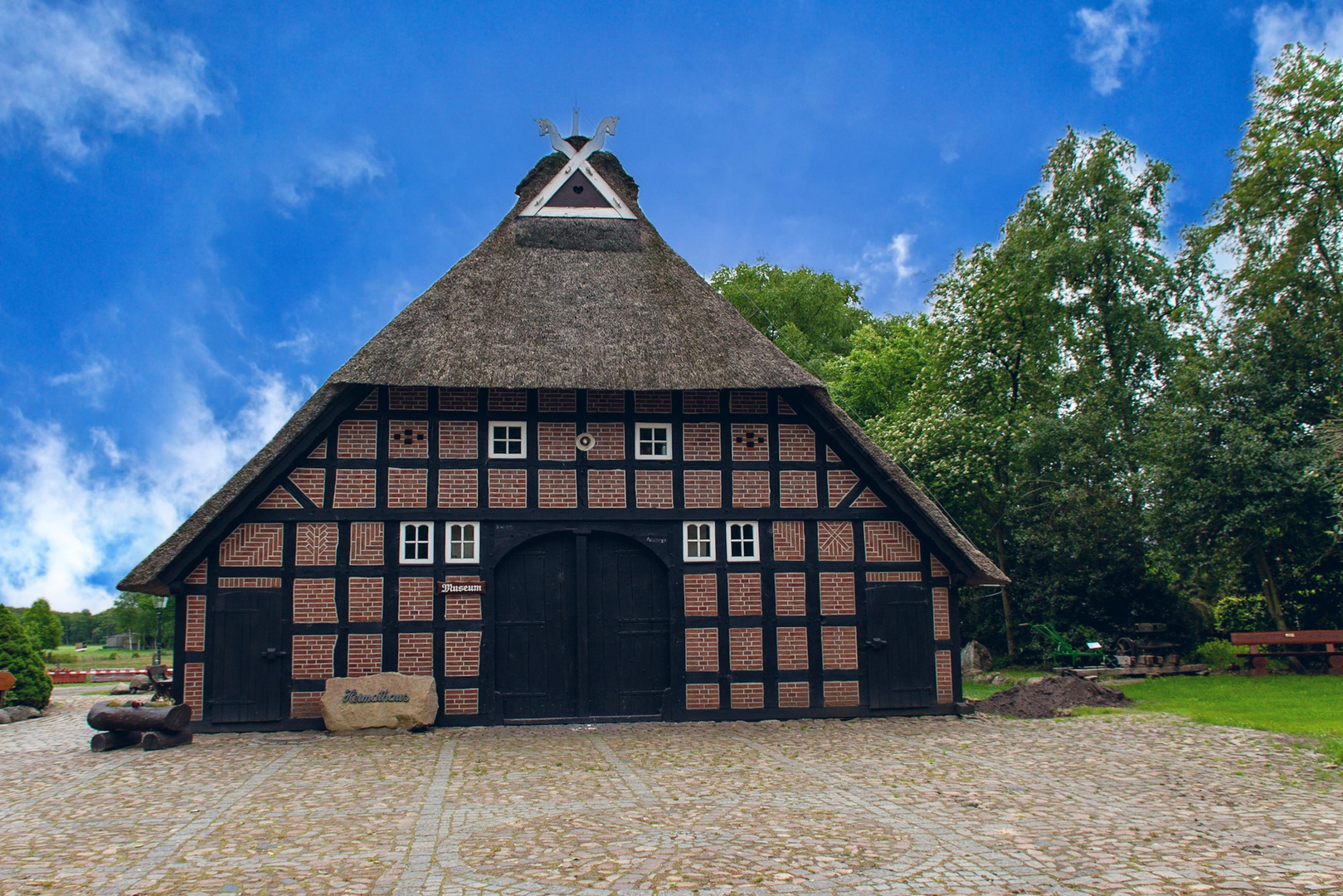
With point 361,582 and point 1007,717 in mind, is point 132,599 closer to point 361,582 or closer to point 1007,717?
point 361,582

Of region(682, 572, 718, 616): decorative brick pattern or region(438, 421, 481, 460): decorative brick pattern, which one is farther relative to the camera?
region(682, 572, 718, 616): decorative brick pattern

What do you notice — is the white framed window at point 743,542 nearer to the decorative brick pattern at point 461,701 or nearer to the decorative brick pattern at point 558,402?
the decorative brick pattern at point 558,402

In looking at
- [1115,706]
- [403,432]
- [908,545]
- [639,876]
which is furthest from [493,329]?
[1115,706]

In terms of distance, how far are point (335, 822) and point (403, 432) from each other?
6.74 m

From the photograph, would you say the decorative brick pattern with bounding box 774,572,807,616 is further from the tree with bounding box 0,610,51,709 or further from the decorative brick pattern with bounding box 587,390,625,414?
the tree with bounding box 0,610,51,709

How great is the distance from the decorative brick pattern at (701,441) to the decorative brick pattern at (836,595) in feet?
7.83

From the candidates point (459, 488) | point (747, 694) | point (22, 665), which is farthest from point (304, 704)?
point (22, 665)

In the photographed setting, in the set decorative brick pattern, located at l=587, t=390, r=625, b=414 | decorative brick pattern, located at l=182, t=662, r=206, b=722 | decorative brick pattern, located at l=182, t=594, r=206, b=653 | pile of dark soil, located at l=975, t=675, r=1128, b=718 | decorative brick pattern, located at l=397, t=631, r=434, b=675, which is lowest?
pile of dark soil, located at l=975, t=675, r=1128, b=718

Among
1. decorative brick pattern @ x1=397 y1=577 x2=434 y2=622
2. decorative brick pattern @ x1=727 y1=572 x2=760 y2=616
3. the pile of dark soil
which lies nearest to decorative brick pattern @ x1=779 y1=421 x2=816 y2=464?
decorative brick pattern @ x1=727 y1=572 x2=760 y2=616

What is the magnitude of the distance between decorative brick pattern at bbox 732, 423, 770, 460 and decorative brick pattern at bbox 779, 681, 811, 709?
3265mm

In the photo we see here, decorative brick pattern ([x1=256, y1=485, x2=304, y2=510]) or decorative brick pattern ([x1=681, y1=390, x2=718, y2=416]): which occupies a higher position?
decorative brick pattern ([x1=681, y1=390, x2=718, y2=416])

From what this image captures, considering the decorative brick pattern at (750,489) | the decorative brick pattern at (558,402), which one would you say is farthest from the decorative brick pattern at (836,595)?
the decorative brick pattern at (558,402)

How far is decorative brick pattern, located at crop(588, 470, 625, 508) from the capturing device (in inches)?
514

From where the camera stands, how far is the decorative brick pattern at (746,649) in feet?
42.7
